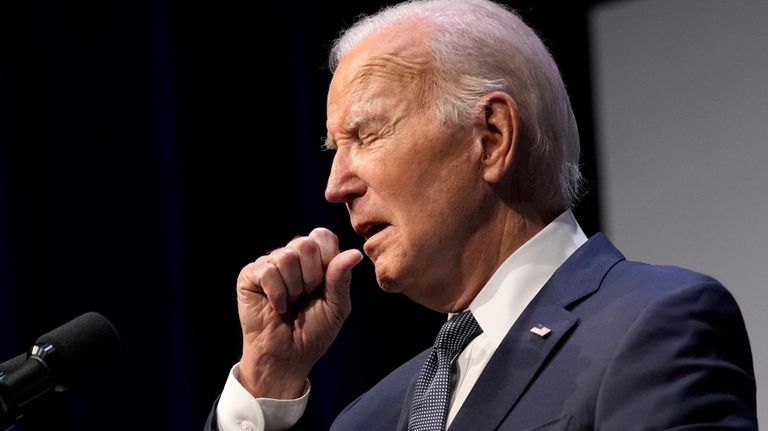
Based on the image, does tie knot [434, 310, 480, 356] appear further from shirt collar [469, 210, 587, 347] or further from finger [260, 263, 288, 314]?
finger [260, 263, 288, 314]

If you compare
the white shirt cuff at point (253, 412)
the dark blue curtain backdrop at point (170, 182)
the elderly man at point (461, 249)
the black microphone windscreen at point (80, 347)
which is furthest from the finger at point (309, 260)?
the dark blue curtain backdrop at point (170, 182)

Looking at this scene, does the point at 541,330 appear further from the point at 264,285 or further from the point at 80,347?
the point at 80,347

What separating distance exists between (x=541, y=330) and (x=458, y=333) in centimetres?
21

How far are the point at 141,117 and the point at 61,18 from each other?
1.33 feet

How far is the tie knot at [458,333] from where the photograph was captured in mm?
1790

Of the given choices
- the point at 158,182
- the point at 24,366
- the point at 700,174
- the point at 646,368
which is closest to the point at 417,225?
the point at 646,368

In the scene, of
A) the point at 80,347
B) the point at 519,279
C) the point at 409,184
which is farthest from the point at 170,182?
the point at 80,347

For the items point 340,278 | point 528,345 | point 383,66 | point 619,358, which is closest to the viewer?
point 619,358

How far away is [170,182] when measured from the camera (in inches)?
132

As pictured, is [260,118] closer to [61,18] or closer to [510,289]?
[61,18]

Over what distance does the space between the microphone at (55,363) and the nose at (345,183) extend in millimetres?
588

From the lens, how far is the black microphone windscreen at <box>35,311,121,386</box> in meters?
1.23

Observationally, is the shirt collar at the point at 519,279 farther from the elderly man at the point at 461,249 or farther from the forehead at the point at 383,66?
the forehead at the point at 383,66

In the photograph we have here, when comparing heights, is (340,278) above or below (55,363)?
below
